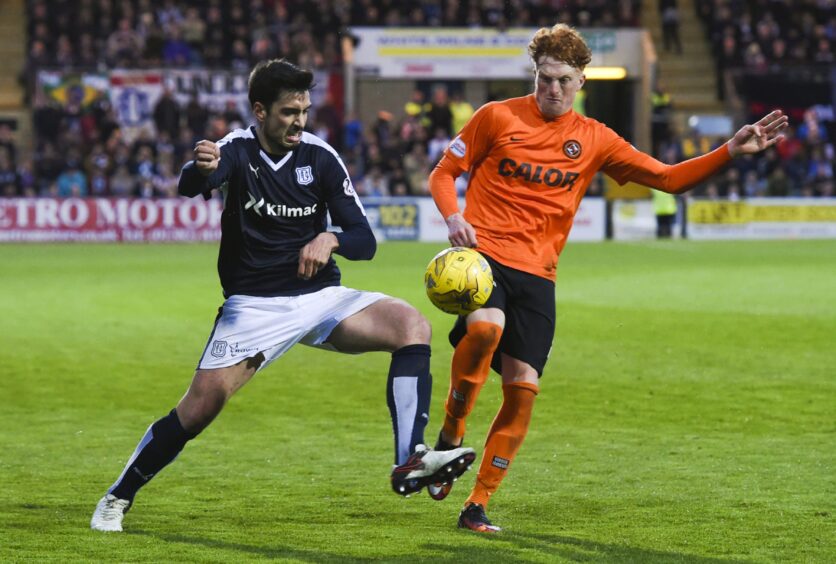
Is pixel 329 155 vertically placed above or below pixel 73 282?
above

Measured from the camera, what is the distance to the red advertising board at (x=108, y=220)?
29688mm

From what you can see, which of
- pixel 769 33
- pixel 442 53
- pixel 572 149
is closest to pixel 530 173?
pixel 572 149

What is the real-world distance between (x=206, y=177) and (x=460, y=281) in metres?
1.19

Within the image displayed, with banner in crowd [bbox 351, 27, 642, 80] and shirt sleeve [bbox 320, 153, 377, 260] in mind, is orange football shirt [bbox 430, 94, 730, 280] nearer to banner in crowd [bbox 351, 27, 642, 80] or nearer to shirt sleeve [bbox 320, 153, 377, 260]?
shirt sleeve [bbox 320, 153, 377, 260]

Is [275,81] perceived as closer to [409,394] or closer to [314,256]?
[314,256]

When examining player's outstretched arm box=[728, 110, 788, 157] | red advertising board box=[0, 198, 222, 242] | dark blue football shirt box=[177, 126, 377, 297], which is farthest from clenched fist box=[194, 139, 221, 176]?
red advertising board box=[0, 198, 222, 242]

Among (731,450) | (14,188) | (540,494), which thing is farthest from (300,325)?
(14,188)

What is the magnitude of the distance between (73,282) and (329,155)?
1463cm

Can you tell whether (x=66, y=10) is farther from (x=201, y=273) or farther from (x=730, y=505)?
(x=730, y=505)

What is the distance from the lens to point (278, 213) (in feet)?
20.6

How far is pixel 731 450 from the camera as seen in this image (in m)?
8.38

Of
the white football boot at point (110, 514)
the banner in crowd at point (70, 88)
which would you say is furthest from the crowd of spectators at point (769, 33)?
the white football boot at point (110, 514)

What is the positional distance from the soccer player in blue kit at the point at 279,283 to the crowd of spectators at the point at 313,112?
23.9 metres

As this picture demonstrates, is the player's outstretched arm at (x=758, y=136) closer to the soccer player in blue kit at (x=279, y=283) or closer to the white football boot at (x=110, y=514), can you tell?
the soccer player in blue kit at (x=279, y=283)
